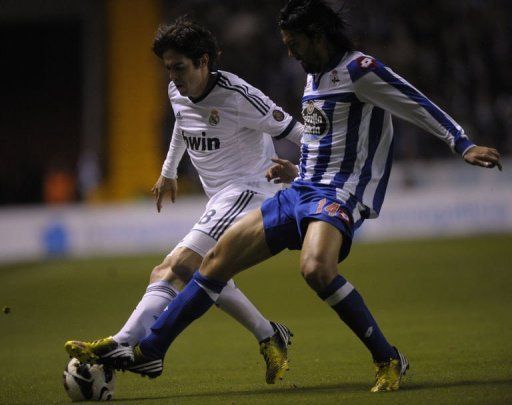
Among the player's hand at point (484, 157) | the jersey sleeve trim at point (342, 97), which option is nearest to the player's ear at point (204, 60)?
the jersey sleeve trim at point (342, 97)

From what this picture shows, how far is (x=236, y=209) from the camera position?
19.9ft

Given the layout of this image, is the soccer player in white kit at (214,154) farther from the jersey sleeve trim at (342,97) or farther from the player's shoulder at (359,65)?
the player's shoulder at (359,65)

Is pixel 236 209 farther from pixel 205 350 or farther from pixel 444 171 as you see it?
pixel 444 171

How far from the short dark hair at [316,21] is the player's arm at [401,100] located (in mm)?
205

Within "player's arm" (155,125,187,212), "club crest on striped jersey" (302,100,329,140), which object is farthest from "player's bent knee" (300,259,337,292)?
"player's arm" (155,125,187,212)

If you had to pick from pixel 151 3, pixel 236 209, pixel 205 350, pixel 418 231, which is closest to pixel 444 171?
pixel 418 231

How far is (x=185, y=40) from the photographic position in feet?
19.3

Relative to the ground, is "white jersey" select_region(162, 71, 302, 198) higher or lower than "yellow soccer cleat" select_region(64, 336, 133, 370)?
higher

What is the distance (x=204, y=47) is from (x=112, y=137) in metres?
16.1

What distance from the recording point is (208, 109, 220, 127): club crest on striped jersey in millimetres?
6168

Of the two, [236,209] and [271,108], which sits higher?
[271,108]

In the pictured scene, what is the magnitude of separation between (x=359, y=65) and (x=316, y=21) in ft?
1.05

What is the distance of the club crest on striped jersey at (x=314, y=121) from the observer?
209 inches

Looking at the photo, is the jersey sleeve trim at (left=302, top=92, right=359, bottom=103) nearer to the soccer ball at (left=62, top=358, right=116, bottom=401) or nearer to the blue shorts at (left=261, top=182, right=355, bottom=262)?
the blue shorts at (left=261, top=182, right=355, bottom=262)
